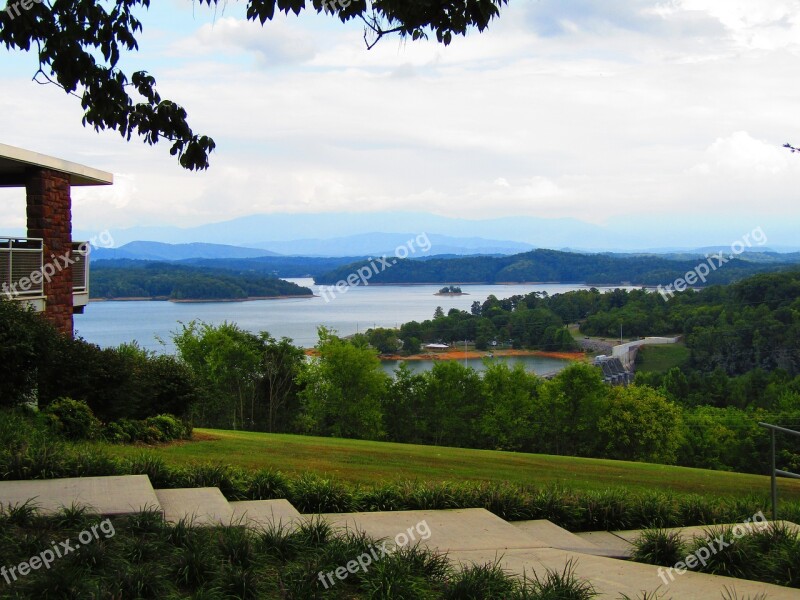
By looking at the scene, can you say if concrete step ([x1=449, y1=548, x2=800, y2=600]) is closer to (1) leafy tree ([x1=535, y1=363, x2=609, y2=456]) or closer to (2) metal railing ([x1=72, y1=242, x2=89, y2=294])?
(2) metal railing ([x1=72, y1=242, x2=89, y2=294])

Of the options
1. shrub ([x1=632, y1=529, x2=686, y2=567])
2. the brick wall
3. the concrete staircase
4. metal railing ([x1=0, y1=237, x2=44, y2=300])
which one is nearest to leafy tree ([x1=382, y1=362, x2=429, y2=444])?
the brick wall

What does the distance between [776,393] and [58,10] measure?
200 feet

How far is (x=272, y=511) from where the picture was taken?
604cm

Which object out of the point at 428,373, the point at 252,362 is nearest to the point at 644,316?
the point at 428,373

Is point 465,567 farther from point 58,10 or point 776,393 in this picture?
point 776,393

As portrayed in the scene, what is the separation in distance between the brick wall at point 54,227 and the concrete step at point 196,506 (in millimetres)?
11019

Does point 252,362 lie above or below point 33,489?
below

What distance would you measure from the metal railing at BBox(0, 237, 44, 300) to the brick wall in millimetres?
343

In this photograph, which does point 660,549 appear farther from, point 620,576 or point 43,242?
point 43,242

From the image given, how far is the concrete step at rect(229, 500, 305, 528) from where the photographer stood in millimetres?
5547

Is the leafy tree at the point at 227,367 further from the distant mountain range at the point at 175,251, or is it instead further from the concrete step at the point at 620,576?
the distant mountain range at the point at 175,251

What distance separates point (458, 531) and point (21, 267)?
12981 millimetres

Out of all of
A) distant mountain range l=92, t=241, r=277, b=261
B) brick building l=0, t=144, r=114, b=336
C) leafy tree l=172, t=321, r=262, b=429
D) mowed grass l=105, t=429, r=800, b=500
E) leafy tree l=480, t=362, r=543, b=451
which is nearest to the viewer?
mowed grass l=105, t=429, r=800, b=500

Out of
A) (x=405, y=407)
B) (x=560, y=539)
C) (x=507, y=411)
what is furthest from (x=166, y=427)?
(x=405, y=407)
